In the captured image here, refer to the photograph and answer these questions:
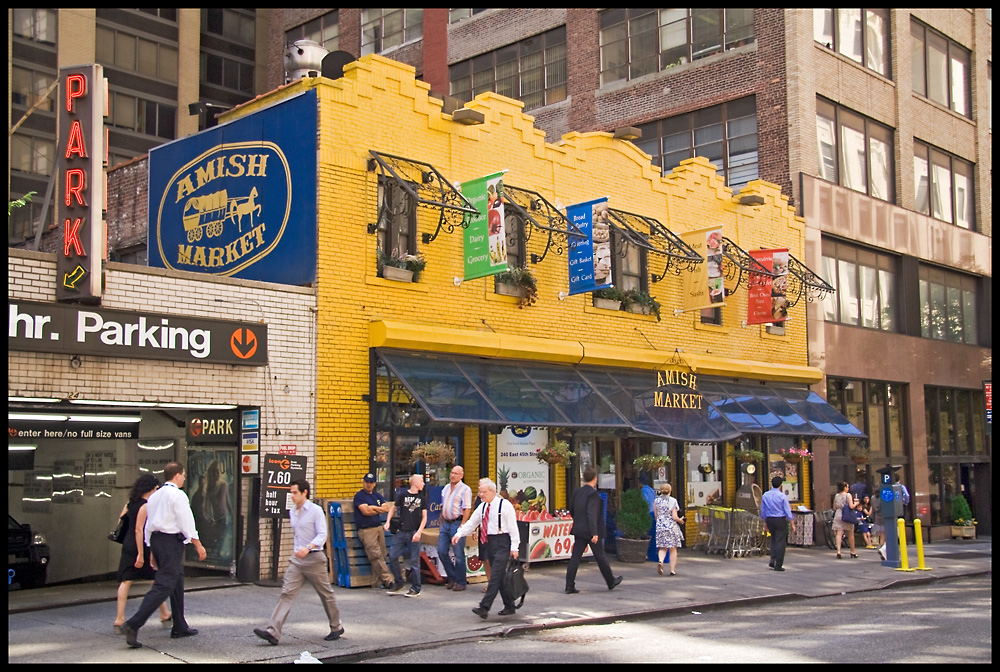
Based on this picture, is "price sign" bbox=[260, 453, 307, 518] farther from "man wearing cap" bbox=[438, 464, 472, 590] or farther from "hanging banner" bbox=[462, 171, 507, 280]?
"hanging banner" bbox=[462, 171, 507, 280]

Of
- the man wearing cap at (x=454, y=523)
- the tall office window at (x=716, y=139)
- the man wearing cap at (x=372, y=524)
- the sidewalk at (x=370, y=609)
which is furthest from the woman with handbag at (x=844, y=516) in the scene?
the man wearing cap at (x=372, y=524)

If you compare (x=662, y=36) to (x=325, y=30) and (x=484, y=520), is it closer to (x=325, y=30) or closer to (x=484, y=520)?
(x=325, y=30)

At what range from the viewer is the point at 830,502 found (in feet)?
83.7

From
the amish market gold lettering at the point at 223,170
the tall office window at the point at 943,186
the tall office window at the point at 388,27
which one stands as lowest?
the amish market gold lettering at the point at 223,170

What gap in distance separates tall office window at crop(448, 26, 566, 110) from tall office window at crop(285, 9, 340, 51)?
8.11 meters

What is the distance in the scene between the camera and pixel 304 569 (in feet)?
34.5

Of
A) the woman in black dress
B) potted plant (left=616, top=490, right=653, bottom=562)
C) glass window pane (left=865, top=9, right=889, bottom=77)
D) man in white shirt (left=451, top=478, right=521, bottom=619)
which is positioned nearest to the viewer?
the woman in black dress

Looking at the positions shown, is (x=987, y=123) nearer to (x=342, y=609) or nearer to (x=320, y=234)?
(x=320, y=234)

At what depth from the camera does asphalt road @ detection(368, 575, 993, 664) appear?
391 inches

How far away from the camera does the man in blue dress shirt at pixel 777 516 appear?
59.8ft

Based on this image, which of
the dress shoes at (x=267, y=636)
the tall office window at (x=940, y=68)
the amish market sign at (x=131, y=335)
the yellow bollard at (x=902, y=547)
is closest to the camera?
the dress shoes at (x=267, y=636)

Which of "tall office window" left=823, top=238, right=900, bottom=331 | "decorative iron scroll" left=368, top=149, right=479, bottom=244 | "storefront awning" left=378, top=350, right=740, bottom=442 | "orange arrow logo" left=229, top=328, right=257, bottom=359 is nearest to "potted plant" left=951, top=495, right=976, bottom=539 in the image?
"tall office window" left=823, top=238, right=900, bottom=331

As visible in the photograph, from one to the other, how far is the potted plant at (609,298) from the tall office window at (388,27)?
18110 mm

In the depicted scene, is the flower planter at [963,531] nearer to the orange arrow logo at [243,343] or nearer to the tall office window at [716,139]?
the tall office window at [716,139]
